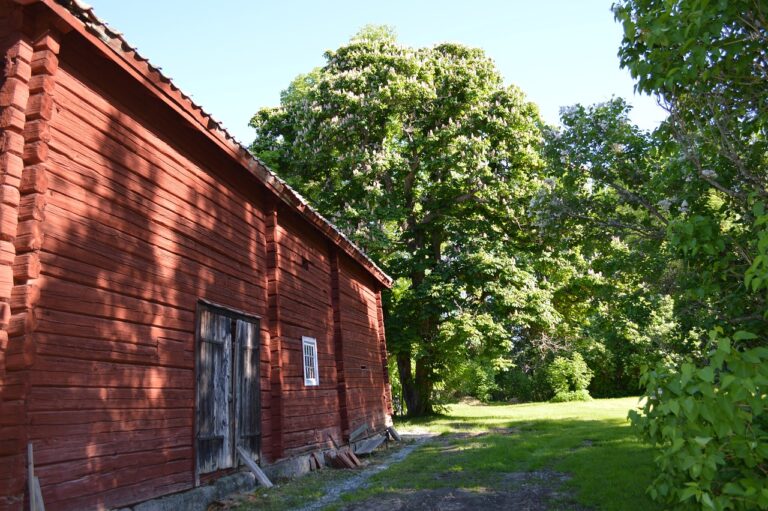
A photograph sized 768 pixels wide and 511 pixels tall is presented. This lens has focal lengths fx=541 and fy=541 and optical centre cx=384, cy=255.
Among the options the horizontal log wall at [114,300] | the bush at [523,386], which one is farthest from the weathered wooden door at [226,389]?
the bush at [523,386]

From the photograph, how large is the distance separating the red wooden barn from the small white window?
854 mm

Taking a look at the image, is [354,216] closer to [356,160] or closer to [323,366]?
[356,160]

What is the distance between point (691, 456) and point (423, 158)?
20.4m

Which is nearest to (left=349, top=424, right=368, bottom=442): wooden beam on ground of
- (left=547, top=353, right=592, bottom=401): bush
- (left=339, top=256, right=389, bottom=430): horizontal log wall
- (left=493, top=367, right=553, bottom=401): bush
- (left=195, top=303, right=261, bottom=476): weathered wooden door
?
(left=339, top=256, right=389, bottom=430): horizontal log wall

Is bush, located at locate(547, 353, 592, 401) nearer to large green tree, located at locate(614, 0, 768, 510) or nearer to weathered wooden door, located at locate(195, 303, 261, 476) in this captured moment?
large green tree, located at locate(614, 0, 768, 510)

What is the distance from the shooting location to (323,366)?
12914mm

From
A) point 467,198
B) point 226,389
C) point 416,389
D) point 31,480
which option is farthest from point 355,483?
point 467,198

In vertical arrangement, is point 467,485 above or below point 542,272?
below

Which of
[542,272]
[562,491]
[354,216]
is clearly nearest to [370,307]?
[354,216]

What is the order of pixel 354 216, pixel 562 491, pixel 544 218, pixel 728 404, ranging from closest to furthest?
1. pixel 728 404
2. pixel 562 491
3. pixel 544 218
4. pixel 354 216

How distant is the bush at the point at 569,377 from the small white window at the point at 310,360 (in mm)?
25520

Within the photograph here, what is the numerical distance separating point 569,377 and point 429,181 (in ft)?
64.2

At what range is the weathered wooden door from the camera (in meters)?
7.93

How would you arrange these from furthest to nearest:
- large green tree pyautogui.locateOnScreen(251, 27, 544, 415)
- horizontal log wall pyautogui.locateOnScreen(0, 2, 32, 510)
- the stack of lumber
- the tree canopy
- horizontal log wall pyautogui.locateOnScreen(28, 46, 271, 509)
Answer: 1. large green tree pyautogui.locateOnScreen(251, 27, 544, 415)
2. the stack of lumber
3. the tree canopy
4. horizontal log wall pyautogui.locateOnScreen(28, 46, 271, 509)
5. horizontal log wall pyautogui.locateOnScreen(0, 2, 32, 510)
